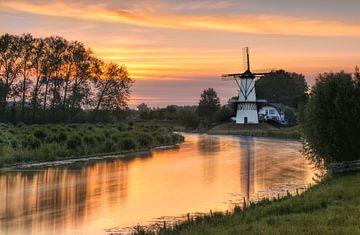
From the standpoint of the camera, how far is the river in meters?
16.2

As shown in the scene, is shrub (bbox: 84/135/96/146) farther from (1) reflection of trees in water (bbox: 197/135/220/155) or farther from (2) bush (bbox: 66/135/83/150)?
(1) reflection of trees in water (bbox: 197/135/220/155)

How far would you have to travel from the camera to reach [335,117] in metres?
23.4

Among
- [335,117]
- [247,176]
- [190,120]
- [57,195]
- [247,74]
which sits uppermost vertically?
[247,74]

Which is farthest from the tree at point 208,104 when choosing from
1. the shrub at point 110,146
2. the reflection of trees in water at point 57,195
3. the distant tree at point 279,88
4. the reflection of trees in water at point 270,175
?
the reflection of trees in water at point 57,195

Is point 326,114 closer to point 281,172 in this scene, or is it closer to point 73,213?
point 281,172

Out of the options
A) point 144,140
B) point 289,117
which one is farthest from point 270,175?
point 289,117

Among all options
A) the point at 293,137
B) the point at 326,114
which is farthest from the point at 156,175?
the point at 293,137

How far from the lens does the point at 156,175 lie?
28312 mm

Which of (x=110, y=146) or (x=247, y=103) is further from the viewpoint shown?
(x=247, y=103)

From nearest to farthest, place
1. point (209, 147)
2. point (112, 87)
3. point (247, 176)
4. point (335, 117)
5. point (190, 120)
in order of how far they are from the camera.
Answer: point (335, 117) → point (247, 176) → point (209, 147) → point (112, 87) → point (190, 120)

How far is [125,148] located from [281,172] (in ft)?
61.6

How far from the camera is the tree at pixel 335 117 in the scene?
23.3 meters

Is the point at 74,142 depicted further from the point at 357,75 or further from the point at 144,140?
the point at 357,75

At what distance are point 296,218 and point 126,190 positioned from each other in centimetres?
1224
